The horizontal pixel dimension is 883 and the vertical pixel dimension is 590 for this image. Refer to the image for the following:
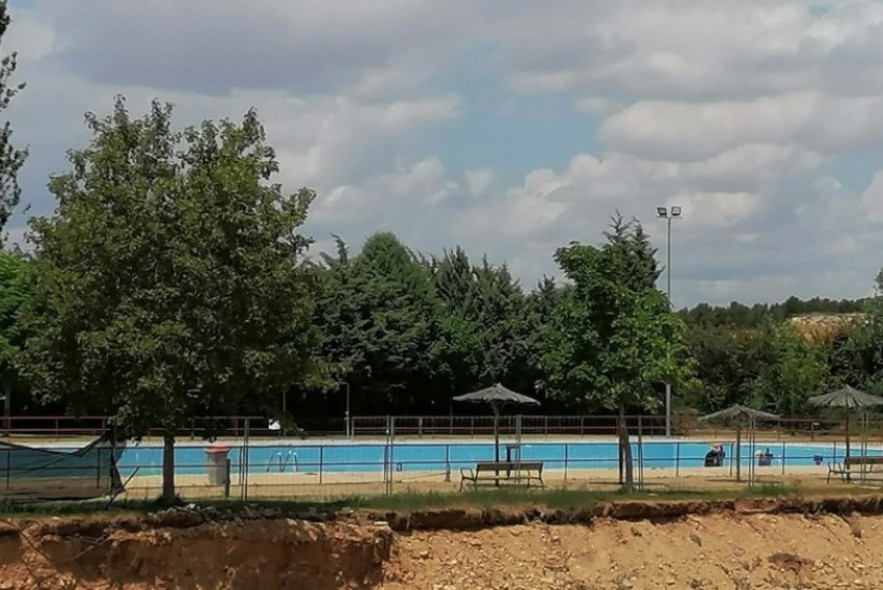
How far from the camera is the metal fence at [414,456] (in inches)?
1177

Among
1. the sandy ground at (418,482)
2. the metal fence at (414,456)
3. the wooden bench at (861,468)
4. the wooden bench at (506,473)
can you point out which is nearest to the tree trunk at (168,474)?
the metal fence at (414,456)

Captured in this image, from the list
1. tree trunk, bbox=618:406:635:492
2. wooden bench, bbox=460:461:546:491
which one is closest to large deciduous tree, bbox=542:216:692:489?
tree trunk, bbox=618:406:635:492

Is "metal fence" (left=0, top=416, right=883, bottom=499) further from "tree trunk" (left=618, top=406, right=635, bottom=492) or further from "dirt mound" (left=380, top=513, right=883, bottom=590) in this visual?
"dirt mound" (left=380, top=513, right=883, bottom=590)

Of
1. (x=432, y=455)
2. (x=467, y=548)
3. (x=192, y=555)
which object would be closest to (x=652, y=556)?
(x=467, y=548)

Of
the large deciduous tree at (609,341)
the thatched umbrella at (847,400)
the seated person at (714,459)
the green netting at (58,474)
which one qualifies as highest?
the large deciduous tree at (609,341)

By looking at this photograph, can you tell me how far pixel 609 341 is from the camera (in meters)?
30.8

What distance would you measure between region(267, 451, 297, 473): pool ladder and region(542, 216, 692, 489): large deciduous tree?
8.74 m

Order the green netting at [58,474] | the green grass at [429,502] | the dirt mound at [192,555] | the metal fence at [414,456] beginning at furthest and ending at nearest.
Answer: the metal fence at [414,456], the green netting at [58,474], the green grass at [429,502], the dirt mound at [192,555]

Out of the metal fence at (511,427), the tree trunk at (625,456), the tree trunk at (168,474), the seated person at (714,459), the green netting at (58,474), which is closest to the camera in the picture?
the tree trunk at (168,474)

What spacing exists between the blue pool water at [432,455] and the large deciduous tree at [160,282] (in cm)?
732

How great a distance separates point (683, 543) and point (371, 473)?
37.0ft

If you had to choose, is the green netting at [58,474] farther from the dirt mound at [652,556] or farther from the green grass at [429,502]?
the dirt mound at [652,556]

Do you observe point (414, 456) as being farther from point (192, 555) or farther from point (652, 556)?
point (192, 555)

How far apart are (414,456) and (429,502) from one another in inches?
751
